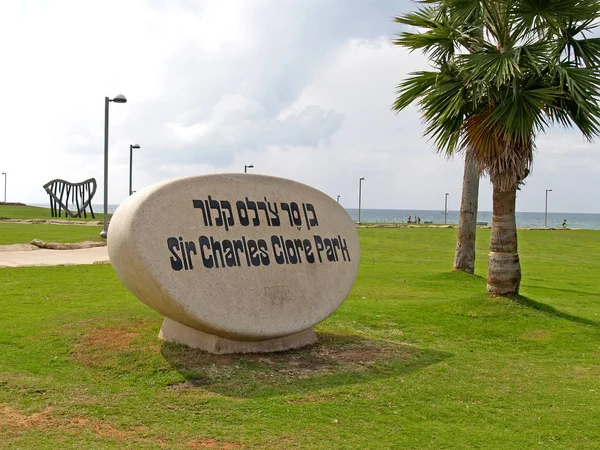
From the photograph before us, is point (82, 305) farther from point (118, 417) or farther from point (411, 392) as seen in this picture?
point (411, 392)

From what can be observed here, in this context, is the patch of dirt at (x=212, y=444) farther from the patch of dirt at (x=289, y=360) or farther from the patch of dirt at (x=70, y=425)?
the patch of dirt at (x=289, y=360)

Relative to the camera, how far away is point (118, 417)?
6414mm

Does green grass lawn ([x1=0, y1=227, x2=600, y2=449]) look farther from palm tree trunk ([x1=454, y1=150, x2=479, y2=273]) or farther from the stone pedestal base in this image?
palm tree trunk ([x1=454, y1=150, x2=479, y2=273])

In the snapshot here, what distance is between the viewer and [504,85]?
12172mm

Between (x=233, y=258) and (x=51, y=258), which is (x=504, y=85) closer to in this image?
(x=233, y=258)

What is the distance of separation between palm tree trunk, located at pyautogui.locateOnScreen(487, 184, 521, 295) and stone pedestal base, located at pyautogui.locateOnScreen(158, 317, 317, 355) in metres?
5.22


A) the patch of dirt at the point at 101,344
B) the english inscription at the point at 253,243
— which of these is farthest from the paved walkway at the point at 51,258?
the english inscription at the point at 253,243

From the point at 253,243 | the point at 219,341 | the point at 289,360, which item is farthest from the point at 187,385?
the point at 253,243

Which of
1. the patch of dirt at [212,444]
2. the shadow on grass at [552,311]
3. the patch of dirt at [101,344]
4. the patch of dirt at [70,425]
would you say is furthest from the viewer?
the shadow on grass at [552,311]

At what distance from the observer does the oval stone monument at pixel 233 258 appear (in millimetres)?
8227

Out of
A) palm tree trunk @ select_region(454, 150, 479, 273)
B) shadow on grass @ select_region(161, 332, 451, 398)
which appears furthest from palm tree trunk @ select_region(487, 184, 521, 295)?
palm tree trunk @ select_region(454, 150, 479, 273)

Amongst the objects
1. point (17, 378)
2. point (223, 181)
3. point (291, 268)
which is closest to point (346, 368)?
point (291, 268)

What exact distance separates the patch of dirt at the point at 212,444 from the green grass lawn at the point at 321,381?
0.06 feet

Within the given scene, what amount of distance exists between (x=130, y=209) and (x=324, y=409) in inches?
143
